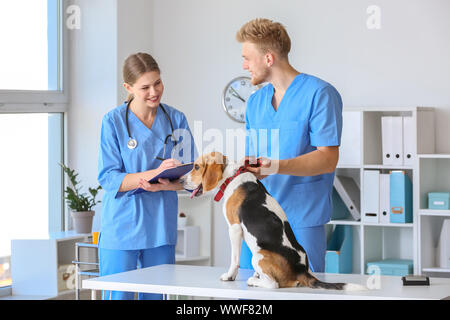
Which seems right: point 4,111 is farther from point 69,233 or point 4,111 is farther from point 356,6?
point 356,6

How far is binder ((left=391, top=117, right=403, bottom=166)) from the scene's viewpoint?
4.06m

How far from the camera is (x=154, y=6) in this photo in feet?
16.9

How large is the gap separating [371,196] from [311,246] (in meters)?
1.95

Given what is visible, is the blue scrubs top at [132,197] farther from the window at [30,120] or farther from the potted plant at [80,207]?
the window at [30,120]

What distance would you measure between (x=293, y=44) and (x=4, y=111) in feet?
6.32

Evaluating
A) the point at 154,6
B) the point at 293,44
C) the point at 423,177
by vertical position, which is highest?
the point at 154,6

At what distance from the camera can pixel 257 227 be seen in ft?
6.50

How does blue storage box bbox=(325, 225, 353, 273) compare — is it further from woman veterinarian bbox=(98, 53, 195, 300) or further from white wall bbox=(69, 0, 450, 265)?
woman veterinarian bbox=(98, 53, 195, 300)

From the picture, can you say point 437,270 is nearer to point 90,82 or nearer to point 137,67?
point 137,67

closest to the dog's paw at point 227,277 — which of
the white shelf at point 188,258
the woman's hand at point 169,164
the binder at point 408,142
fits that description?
the woman's hand at point 169,164

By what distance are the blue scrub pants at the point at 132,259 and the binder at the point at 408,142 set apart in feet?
6.39

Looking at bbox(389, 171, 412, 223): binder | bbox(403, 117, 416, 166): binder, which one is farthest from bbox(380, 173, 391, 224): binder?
bbox(403, 117, 416, 166): binder
